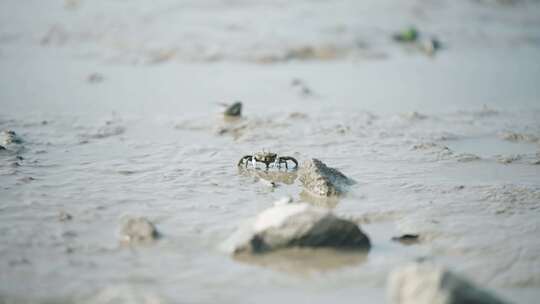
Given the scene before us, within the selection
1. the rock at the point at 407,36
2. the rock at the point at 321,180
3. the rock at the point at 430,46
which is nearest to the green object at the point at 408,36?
the rock at the point at 407,36

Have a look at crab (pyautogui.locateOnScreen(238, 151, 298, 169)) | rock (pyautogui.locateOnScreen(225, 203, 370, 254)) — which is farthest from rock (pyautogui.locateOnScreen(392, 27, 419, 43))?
rock (pyautogui.locateOnScreen(225, 203, 370, 254))

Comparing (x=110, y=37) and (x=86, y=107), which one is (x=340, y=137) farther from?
(x=110, y=37)

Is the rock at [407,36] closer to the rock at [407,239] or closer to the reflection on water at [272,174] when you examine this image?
the reflection on water at [272,174]

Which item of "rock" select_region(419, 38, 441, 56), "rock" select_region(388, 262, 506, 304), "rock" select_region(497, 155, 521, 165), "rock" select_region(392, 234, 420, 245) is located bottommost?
"rock" select_region(392, 234, 420, 245)

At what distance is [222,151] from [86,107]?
2547mm

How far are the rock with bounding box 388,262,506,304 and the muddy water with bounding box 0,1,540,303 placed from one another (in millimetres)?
361

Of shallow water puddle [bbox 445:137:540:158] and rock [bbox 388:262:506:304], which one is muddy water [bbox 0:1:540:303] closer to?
shallow water puddle [bbox 445:137:540:158]

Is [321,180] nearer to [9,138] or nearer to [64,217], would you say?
[64,217]

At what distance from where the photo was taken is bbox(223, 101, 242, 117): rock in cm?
736

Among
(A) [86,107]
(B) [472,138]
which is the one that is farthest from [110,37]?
(B) [472,138]

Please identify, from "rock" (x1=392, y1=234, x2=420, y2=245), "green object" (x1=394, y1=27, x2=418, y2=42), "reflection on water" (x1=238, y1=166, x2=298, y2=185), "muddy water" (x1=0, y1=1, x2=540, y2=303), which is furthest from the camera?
"green object" (x1=394, y1=27, x2=418, y2=42)

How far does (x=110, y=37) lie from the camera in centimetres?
1183

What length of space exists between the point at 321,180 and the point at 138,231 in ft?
5.25

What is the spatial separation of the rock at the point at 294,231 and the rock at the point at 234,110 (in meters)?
3.50
